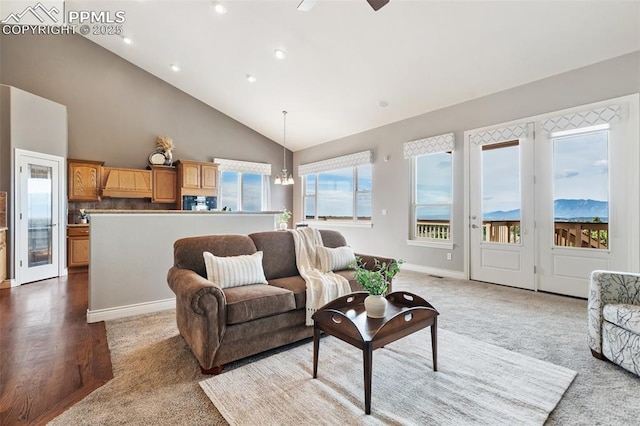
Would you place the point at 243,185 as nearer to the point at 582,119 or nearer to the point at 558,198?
the point at 558,198

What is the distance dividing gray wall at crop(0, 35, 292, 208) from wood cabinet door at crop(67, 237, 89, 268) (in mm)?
1641

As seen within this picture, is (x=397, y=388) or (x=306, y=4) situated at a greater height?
(x=306, y=4)

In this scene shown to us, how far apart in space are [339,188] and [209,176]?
3.07 metres

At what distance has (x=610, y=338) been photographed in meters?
2.14

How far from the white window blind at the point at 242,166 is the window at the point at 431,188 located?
153 inches

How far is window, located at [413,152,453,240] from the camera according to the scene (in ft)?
17.0

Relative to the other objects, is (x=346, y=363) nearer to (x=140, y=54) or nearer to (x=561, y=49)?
(x=561, y=49)

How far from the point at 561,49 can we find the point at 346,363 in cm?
429

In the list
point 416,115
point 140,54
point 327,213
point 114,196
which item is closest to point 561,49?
point 416,115

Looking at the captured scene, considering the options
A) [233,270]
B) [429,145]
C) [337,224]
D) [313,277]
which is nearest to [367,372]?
[313,277]

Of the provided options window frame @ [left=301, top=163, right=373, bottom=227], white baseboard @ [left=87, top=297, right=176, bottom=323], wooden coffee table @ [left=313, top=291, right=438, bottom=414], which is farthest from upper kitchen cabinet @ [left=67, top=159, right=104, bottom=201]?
wooden coffee table @ [left=313, top=291, right=438, bottom=414]

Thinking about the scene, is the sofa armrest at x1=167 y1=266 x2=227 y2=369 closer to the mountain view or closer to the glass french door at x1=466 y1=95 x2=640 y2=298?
the glass french door at x1=466 y1=95 x2=640 y2=298

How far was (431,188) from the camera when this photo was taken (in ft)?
17.8

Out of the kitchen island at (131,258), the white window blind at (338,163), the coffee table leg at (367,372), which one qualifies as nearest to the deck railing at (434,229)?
the white window blind at (338,163)
